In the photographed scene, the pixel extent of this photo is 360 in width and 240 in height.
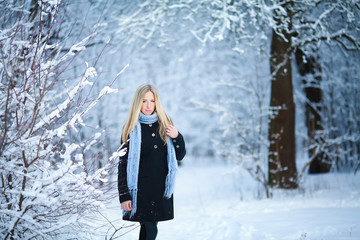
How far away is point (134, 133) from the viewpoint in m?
3.03

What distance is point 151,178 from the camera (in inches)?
117

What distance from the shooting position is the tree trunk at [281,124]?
22.9 feet

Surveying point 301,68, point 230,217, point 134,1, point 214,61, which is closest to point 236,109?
point 214,61

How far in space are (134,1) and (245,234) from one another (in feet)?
21.0

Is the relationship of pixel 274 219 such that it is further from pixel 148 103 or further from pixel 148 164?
pixel 148 103

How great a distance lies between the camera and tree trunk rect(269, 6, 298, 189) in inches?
274

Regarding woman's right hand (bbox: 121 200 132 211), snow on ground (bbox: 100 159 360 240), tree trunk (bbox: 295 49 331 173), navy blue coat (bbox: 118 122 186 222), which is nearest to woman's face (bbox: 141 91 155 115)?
navy blue coat (bbox: 118 122 186 222)

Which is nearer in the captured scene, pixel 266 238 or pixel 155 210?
pixel 155 210

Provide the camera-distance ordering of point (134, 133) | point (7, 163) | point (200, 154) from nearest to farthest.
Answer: point (7, 163)
point (134, 133)
point (200, 154)

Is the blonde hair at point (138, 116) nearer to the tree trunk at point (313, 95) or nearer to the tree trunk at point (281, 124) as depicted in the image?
the tree trunk at point (281, 124)

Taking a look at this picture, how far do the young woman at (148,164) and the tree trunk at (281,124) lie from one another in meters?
4.37

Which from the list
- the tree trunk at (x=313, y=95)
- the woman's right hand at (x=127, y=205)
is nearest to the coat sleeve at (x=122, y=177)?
the woman's right hand at (x=127, y=205)

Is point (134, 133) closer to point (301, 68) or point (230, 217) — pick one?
point (230, 217)

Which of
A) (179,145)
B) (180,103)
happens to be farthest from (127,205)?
(180,103)
